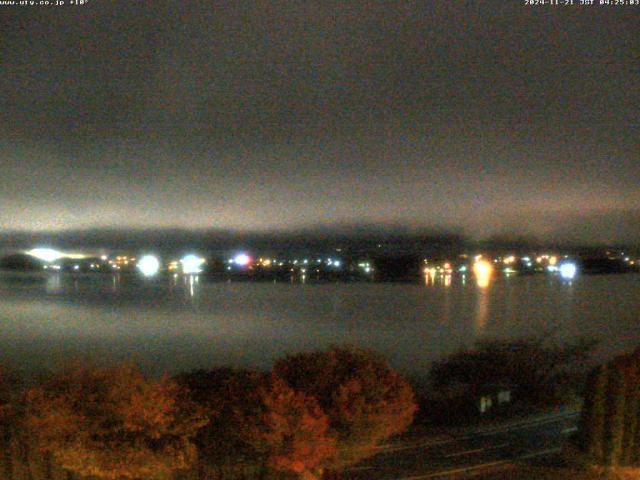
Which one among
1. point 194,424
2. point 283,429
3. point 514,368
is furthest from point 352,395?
point 514,368

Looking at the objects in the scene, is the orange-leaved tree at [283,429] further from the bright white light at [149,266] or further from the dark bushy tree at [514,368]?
the bright white light at [149,266]

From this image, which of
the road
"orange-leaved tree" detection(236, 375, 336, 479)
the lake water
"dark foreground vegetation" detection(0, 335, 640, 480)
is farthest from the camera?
the lake water

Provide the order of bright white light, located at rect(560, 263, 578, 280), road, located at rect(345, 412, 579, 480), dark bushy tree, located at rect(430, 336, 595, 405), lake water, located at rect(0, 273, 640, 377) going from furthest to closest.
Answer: bright white light, located at rect(560, 263, 578, 280), lake water, located at rect(0, 273, 640, 377), dark bushy tree, located at rect(430, 336, 595, 405), road, located at rect(345, 412, 579, 480)

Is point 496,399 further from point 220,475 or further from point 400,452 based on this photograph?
point 220,475

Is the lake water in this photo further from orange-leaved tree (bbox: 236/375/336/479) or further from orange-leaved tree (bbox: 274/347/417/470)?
orange-leaved tree (bbox: 236/375/336/479)

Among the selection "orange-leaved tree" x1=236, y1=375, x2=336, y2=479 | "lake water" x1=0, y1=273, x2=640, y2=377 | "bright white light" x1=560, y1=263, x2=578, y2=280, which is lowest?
"lake water" x1=0, y1=273, x2=640, y2=377

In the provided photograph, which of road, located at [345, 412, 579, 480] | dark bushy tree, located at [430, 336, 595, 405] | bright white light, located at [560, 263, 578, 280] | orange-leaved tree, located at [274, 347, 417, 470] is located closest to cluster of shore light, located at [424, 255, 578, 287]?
bright white light, located at [560, 263, 578, 280]
